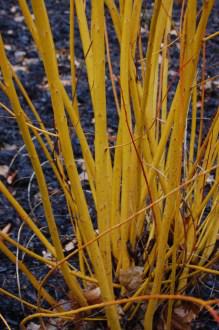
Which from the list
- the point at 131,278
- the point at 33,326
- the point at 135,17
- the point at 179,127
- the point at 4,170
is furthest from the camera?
the point at 4,170

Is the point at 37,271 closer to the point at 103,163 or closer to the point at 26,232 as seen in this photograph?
the point at 26,232

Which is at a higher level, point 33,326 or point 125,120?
point 125,120

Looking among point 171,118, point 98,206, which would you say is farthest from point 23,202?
point 171,118

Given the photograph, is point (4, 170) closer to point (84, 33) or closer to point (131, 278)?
point (131, 278)

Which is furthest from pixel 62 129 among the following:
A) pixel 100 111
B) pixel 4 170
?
pixel 4 170

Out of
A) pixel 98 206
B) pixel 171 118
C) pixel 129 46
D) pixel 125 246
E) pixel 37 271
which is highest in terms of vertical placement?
pixel 129 46

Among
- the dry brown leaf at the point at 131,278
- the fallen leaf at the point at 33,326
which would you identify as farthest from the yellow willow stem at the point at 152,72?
the fallen leaf at the point at 33,326
